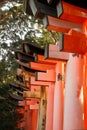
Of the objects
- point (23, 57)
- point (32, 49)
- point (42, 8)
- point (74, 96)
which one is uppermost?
point (42, 8)

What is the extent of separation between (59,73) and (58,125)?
1.10 metres

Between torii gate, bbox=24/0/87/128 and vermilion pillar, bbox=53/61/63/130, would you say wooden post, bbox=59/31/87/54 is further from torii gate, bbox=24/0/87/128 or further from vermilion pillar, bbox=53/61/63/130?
vermilion pillar, bbox=53/61/63/130

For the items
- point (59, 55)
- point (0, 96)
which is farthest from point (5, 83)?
point (59, 55)

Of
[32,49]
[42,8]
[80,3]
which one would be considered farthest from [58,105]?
[80,3]

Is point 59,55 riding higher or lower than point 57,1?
lower

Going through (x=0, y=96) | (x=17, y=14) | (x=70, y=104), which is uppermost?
(x=17, y=14)

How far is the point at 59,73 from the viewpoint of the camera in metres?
6.41

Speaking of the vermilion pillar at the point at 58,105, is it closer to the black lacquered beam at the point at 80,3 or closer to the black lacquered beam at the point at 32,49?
the black lacquered beam at the point at 32,49

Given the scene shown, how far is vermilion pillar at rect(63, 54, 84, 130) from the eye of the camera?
4289 millimetres

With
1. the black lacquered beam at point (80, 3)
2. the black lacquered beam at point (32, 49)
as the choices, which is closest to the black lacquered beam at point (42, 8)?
the black lacquered beam at point (80, 3)

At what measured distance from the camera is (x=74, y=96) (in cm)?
441

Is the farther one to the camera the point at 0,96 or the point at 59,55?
the point at 0,96

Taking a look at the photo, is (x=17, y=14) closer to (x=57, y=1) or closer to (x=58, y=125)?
(x=58, y=125)

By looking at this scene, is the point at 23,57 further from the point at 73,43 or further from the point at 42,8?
the point at 73,43
